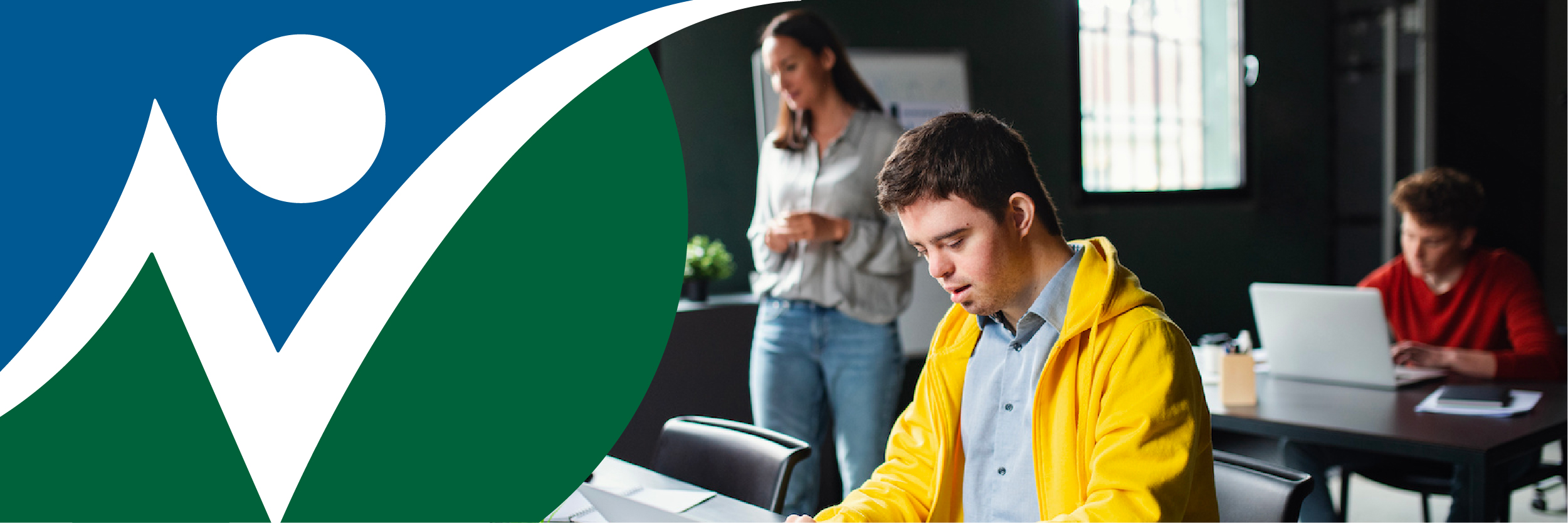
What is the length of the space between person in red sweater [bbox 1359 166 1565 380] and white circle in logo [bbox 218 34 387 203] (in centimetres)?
252

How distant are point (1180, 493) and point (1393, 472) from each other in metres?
1.96

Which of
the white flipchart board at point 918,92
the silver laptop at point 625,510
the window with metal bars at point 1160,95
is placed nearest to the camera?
the silver laptop at point 625,510

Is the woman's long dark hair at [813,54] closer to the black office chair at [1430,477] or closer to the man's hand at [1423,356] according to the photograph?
the man's hand at [1423,356]

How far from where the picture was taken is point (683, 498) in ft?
5.55

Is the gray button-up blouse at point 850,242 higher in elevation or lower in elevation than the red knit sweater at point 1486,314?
higher

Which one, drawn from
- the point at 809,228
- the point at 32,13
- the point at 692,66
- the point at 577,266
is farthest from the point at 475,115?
the point at 692,66

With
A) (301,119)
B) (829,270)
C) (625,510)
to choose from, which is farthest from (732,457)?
(301,119)

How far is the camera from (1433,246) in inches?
118

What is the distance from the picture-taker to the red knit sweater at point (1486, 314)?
2740 millimetres

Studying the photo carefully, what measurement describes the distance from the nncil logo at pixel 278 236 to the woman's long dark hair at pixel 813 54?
3.75ft

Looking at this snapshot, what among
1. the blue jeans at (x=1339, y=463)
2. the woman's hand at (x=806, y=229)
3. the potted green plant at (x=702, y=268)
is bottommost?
the blue jeans at (x=1339, y=463)

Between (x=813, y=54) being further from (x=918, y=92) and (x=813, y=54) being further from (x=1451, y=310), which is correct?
(x=1451, y=310)

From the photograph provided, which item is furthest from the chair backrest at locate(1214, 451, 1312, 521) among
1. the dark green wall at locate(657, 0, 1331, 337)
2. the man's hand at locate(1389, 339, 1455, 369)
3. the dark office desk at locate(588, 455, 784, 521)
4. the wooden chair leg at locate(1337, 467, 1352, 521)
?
the dark green wall at locate(657, 0, 1331, 337)

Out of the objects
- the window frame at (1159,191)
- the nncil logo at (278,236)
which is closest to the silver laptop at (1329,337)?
the nncil logo at (278,236)
